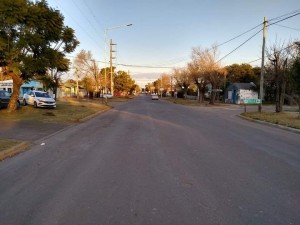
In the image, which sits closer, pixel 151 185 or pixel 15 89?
pixel 151 185

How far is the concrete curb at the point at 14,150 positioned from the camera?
967 centimetres

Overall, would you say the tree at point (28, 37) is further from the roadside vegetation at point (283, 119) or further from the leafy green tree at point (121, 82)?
the leafy green tree at point (121, 82)

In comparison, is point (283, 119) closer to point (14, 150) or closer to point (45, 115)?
point (45, 115)

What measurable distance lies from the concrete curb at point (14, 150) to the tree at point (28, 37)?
37.3 feet

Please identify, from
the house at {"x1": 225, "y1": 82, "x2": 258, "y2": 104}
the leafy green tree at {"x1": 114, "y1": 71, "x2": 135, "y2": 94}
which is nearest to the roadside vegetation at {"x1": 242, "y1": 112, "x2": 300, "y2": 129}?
the house at {"x1": 225, "y1": 82, "x2": 258, "y2": 104}

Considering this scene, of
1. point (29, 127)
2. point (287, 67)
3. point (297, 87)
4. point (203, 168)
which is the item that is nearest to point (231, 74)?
point (287, 67)

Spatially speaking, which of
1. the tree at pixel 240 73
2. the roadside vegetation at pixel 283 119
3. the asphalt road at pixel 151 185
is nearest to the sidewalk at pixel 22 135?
the asphalt road at pixel 151 185

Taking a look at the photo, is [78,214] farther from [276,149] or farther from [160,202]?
[276,149]

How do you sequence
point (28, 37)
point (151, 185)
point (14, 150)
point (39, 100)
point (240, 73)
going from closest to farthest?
point (151, 185) < point (14, 150) < point (28, 37) < point (39, 100) < point (240, 73)

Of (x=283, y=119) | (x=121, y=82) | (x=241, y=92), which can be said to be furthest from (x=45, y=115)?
(x=121, y=82)

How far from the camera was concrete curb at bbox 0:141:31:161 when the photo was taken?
31.7 feet

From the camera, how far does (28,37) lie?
21.9 metres

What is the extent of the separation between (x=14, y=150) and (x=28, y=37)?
13.2 m

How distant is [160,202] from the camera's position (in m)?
5.55
